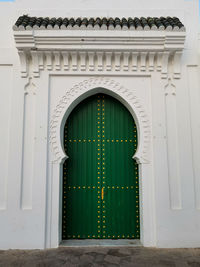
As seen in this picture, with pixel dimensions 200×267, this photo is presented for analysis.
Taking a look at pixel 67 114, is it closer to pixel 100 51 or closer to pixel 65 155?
pixel 65 155

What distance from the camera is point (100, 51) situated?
15.3 ft

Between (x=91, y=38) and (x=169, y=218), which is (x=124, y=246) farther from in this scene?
(x=91, y=38)

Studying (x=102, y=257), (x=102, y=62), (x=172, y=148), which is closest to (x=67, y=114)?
(x=102, y=62)

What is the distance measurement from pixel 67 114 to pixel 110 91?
108cm

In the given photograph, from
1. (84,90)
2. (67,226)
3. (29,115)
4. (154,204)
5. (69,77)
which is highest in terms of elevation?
(69,77)

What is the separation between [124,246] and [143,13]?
17.0ft

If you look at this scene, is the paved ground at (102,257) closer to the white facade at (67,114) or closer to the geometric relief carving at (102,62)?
the white facade at (67,114)

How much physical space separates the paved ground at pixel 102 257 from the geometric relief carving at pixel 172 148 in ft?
2.96

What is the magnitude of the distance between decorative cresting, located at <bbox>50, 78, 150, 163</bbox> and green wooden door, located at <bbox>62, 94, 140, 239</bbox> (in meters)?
0.42

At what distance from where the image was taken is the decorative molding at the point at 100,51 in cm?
451

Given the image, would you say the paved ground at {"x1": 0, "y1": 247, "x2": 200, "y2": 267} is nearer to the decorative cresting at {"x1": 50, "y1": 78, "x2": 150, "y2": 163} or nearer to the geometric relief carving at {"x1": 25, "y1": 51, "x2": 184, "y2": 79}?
the decorative cresting at {"x1": 50, "y1": 78, "x2": 150, "y2": 163}

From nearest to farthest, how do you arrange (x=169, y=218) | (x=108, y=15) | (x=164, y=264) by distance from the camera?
(x=164, y=264), (x=169, y=218), (x=108, y=15)

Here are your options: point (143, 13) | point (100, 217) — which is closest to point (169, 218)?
point (100, 217)

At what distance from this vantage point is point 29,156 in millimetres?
4629
